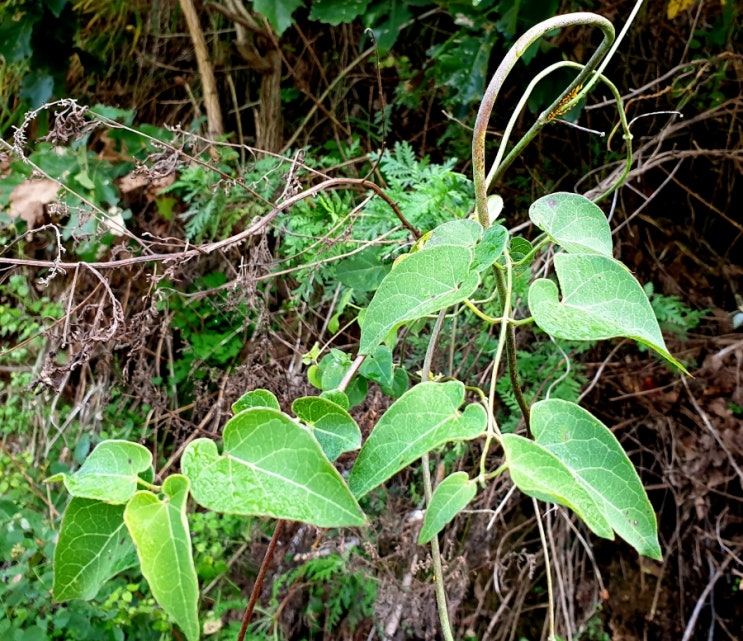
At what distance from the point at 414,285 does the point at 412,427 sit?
0.36 feet

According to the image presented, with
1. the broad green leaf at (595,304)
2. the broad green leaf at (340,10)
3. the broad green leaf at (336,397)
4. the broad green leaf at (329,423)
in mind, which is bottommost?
the broad green leaf at (336,397)

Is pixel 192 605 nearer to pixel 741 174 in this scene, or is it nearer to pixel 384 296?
pixel 384 296

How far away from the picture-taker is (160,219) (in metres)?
1.78

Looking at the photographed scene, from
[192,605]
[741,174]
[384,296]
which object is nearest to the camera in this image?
[192,605]

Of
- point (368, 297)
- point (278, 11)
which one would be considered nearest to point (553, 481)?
point (368, 297)

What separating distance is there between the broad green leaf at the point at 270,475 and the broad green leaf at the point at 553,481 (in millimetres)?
102

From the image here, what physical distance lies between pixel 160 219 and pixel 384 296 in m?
1.52

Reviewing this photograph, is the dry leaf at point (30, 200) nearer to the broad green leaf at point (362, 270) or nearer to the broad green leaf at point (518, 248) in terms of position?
the broad green leaf at point (362, 270)

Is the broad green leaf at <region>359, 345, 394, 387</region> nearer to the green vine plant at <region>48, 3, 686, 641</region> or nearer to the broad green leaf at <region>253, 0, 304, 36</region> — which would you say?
the green vine plant at <region>48, 3, 686, 641</region>

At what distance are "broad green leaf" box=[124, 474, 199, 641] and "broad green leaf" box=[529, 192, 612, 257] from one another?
356mm

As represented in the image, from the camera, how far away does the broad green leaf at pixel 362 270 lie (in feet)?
2.64

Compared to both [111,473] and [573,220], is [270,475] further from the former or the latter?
[573,220]

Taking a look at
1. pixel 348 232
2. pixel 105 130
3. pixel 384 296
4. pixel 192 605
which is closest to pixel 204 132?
pixel 105 130

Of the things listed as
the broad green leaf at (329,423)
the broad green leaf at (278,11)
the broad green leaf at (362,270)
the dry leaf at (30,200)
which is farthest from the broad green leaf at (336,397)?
the dry leaf at (30,200)
